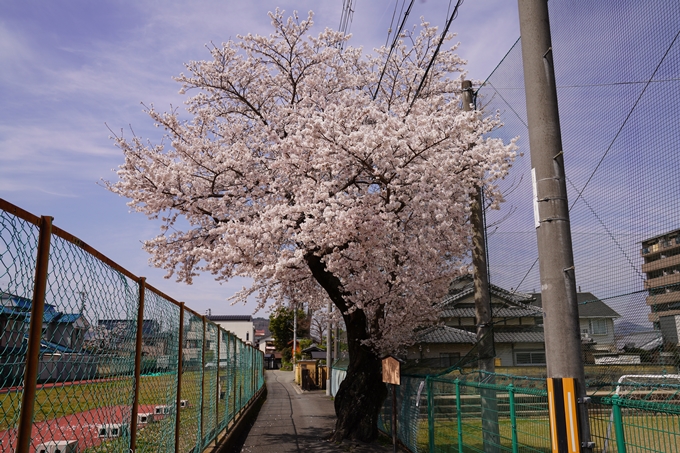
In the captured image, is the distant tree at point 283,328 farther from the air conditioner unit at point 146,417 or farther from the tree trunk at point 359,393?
the air conditioner unit at point 146,417

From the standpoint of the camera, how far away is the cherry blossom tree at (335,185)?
33.9ft

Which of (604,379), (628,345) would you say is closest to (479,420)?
(604,379)

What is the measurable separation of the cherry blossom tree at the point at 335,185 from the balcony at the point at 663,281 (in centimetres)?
503

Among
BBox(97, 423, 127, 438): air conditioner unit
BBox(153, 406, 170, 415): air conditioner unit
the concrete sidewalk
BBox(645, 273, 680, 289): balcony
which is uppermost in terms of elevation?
BBox(645, 273, 680, 289): balcony

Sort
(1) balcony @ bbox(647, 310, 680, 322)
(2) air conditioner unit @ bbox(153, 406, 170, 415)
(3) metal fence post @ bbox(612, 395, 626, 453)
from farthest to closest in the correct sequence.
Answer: (2) air conditioner unit @ bbox(153, 406, 170, 415) → (1) balcony @ bbox(647, 310, 680, 322) → (3) metal fence post @ bbox(612, 395, 626, 453)

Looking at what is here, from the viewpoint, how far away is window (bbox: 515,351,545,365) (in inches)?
358

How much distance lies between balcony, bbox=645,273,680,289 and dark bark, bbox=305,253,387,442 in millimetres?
7415

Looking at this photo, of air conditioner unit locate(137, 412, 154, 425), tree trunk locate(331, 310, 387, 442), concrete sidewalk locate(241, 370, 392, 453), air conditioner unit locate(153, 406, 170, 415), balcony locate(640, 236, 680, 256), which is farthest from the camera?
tree trunk locate(331, 310, 387, 442)

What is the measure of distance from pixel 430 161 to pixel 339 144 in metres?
1.80

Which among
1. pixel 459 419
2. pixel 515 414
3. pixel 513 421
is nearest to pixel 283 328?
pixel 459 419

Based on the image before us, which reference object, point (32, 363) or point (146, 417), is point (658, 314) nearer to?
point (32, 363)

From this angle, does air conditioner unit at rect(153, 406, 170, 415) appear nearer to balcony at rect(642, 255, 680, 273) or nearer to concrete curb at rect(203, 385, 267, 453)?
concrete curb at rect(203, 385, 267, 453)

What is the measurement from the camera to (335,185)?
11172 millimetres

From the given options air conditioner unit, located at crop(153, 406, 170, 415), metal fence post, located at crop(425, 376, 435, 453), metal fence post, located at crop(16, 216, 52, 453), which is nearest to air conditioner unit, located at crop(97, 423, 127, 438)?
metal fence post, located at crop(16, 216, 52, 453)
